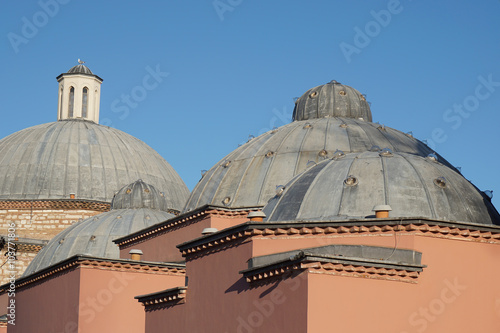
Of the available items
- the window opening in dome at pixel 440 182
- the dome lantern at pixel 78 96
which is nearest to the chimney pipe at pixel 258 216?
the window opening in dome at pixel 440 182

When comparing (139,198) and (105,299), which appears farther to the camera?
(139,198)

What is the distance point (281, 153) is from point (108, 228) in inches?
303

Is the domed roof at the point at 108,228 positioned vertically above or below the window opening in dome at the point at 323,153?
below

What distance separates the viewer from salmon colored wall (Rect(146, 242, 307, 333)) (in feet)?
59.2

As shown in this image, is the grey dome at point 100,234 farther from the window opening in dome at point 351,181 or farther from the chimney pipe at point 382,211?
the chimney pipe at point 382,211

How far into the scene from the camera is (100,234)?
35.2 m

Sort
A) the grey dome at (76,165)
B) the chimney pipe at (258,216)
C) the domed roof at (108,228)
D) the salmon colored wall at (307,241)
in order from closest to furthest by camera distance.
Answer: the salmon colored wall at (307,241) < the chimney pipe at (258,216) < the domed roof at (108,228) < the grey dome at (76,165)

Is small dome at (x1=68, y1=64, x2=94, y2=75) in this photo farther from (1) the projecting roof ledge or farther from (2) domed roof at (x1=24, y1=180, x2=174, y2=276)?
(1) the projecting roof ledge

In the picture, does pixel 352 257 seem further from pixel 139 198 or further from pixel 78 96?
pixel 78 96

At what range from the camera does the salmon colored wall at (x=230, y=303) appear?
18.0m

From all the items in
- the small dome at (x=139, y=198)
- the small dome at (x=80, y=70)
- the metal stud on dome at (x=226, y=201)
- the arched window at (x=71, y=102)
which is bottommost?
the metal stud on dome at (x=226, y=201)

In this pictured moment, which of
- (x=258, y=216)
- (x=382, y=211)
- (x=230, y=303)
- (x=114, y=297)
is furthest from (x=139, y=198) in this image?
(x=382, y=211)

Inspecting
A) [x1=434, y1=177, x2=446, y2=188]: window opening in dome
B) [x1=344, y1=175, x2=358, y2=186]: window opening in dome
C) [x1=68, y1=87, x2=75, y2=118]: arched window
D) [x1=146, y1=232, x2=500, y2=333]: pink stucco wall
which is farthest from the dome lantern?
[x1=434, y1=177, x2=446, y2=188]: window opening in dome

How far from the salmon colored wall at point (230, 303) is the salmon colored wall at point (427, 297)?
47 cm
